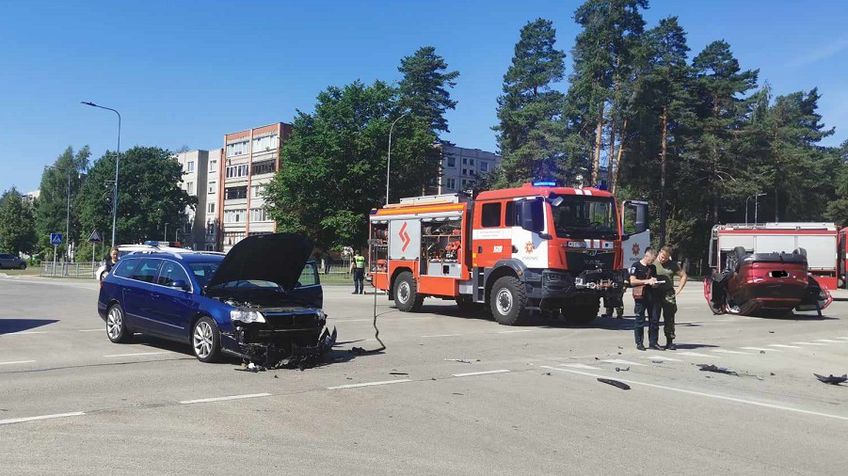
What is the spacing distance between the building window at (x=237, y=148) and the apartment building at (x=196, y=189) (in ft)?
33.0

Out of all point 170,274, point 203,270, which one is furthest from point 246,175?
point 203,270

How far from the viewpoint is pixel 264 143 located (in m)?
91.3

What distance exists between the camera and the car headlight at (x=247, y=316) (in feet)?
30.1

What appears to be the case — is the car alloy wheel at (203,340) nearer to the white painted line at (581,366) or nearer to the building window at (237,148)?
the white painted line at (581,366)

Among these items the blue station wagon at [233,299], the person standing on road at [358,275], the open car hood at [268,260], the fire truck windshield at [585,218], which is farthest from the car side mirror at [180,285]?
the person standing on road at [358,275]

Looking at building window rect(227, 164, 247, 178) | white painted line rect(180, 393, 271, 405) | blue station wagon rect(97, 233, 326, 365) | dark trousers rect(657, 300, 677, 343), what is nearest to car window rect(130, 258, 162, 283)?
blue station wagon rect(97, 233, 326, 365)

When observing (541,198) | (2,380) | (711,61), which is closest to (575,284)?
(541,198)

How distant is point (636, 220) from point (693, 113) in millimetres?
44115

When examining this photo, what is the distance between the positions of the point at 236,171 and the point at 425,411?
9517cm

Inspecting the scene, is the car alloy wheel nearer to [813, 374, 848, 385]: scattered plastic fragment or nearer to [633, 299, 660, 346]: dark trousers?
[633, 299, 660, 346]: dark trousers

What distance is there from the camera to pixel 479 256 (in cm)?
1683

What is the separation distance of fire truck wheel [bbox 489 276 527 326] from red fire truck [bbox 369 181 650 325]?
0.9 inches

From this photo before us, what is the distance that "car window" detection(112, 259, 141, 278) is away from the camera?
1152 centimetres

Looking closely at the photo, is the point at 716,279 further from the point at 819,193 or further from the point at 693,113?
the point at 819,193
